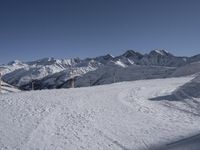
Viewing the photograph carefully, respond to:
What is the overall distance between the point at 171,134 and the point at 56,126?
207 inches

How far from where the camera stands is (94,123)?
14930 millimetres

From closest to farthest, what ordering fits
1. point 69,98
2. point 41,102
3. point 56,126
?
point 56,126 → point 41,102 → point 69,98

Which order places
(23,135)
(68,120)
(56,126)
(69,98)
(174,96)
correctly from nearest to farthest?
(23,135) → (56,126) → (68,120) → (69,98) → (174,96)

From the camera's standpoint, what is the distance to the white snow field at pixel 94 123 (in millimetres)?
12031

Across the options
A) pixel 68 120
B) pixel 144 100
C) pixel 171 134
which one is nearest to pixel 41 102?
pixel 68 120

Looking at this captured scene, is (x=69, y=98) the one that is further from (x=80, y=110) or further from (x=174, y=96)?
(x=174, y=96)

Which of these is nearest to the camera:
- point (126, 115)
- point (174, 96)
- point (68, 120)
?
point (68, 120)

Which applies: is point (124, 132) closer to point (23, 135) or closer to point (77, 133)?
point (77, 133)

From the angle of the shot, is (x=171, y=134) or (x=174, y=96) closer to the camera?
(x=171, y=134)

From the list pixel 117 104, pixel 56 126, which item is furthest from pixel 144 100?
pixel 56 126

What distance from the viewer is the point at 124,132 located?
13.7 meters

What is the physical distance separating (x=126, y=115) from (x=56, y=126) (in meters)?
4.29

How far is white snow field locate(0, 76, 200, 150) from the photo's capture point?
1203cm

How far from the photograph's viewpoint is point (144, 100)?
21.1 m
